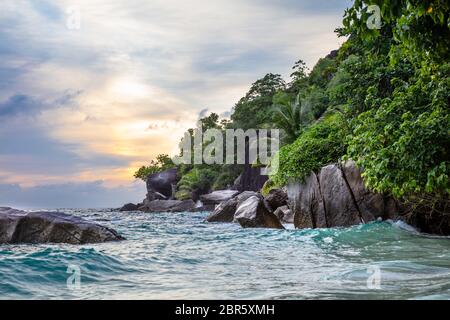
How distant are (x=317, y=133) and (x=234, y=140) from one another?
27.8 meters

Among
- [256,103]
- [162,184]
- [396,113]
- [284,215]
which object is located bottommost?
[284,215]

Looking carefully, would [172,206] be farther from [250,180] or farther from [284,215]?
[284,215]

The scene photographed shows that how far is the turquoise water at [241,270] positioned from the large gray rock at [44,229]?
0.66 m

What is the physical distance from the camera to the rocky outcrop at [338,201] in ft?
45.5

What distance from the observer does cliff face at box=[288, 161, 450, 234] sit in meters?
13.0

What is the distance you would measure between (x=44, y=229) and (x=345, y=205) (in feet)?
27.2

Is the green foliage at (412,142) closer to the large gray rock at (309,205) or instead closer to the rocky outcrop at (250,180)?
the large gray rock at (309,205)

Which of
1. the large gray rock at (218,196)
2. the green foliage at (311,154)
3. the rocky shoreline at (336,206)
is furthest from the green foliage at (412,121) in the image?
the large gray rock at (218,196)

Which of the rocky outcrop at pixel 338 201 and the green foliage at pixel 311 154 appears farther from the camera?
the green foliage at pixel 311 154

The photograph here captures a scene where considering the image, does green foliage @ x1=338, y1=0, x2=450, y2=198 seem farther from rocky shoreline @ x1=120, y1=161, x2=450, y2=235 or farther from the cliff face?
rocky shoreline @ x1=120, y1=161, x2=450, y2=235

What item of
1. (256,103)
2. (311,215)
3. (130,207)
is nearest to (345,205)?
(311,215)

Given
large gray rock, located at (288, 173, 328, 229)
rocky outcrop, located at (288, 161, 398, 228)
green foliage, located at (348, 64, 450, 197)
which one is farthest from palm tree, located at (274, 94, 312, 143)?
green foliage, located at (348, 64, 450, 197)

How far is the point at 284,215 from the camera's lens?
66.4 ft
